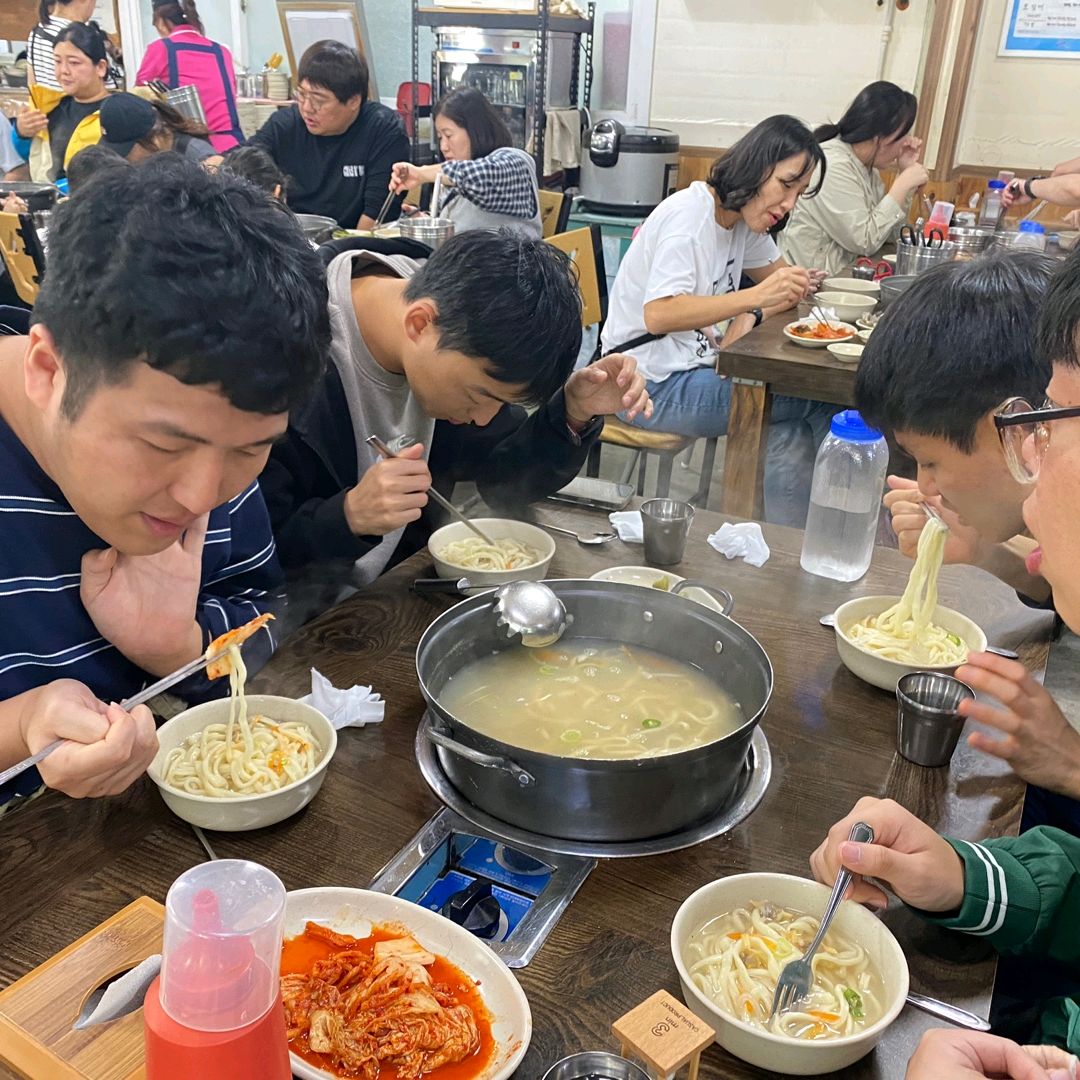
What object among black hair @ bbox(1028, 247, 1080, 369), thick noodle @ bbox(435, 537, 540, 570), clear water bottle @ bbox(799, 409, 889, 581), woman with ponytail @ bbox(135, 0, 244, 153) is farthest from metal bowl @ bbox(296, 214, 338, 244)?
black hair @ bbox(1028, 247, 1080, 369)

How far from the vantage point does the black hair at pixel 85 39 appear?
18.7ft

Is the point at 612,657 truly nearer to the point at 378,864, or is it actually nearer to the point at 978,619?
the point at 378,864

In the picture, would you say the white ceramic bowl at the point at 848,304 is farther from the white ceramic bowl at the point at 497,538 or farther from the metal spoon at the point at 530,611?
the metal spoon at the point at 530,611

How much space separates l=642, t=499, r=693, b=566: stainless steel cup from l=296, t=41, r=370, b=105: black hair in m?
4.85

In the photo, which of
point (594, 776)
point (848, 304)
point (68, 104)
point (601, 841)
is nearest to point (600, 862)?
point (601, 841)

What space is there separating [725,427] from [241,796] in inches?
131

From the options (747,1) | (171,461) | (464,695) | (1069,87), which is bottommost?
(464,695)

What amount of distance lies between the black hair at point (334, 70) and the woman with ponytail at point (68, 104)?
1236 millimetres

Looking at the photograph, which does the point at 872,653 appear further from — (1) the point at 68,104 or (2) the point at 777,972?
(1) the point at 68,104

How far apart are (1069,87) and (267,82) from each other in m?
6.89

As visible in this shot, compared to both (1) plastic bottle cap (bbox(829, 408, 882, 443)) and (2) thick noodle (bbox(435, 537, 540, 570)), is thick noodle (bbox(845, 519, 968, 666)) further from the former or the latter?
(2) thick noodle (bbox(435, 537, 540, 570))

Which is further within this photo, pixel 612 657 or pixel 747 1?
pixel 747 1

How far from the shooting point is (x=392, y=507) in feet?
6.98

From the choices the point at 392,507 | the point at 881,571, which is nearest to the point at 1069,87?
the point at 881,571
